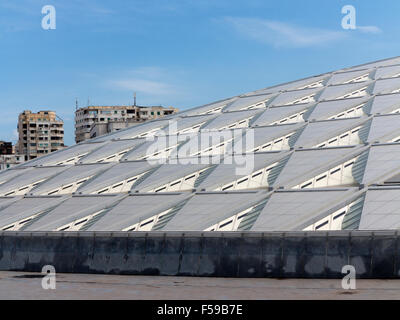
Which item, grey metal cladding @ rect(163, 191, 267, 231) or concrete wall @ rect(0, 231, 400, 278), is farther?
grey metal cladding @ rect(163, 191, 267, 231)

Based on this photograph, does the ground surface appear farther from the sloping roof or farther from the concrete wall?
the sloping roof

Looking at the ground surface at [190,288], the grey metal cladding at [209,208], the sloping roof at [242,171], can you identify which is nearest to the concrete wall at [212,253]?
the ground surface at [190,288]

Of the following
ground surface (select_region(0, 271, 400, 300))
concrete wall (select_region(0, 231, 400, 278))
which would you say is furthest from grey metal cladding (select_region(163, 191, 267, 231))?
ground surface (select_region(0, 271, 400, 300))

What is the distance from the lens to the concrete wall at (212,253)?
20.7m

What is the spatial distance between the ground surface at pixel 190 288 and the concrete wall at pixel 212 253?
64cm

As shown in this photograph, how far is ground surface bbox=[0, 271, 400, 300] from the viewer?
17922mm

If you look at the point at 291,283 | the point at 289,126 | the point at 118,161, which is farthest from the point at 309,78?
the point at 291,283

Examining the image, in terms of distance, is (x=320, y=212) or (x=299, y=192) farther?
(x=299, y=192)

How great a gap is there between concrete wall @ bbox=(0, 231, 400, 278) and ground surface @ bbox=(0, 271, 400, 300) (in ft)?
2.10

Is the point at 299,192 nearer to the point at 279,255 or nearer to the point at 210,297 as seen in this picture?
the point at 279,255

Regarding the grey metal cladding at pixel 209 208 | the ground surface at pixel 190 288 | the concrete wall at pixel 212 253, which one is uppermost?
the grey metal cladding at pixel 209 208

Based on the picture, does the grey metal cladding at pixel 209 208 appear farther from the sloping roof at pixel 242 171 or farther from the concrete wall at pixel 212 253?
the concrete wall at pixel 212 253

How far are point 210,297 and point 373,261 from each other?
18.7 feet
